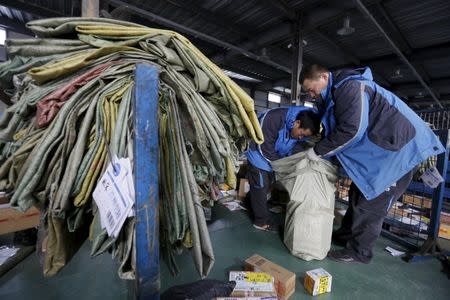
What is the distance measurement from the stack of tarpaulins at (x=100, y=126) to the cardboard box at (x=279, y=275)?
3.20 feet

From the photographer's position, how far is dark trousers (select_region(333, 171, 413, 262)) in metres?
1.67

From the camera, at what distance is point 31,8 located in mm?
3527

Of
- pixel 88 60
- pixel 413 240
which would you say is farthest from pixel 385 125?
pixel 88 60

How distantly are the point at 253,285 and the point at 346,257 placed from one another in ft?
3.17

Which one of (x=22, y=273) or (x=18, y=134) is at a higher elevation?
(x=18, y=134)

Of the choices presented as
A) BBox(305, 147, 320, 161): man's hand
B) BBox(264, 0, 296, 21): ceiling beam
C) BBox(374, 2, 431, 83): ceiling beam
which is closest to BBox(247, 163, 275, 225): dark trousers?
BBox(305, 147, 320, 161): man's hand

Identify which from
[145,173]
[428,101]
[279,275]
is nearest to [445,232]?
[279,275]

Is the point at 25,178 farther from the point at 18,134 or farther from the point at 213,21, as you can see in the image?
the point at 213,21

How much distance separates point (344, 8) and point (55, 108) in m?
3.96

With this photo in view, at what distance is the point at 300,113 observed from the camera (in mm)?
2131

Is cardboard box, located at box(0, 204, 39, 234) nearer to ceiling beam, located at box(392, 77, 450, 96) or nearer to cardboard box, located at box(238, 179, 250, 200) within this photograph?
cardboard box, located at box(238, 179, 250, 200)

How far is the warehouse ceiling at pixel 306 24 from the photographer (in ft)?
11.4

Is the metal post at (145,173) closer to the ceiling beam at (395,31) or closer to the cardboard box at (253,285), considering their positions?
the cardboard box at (253,285)

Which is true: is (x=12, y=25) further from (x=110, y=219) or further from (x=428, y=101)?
(x=428, y=101)
